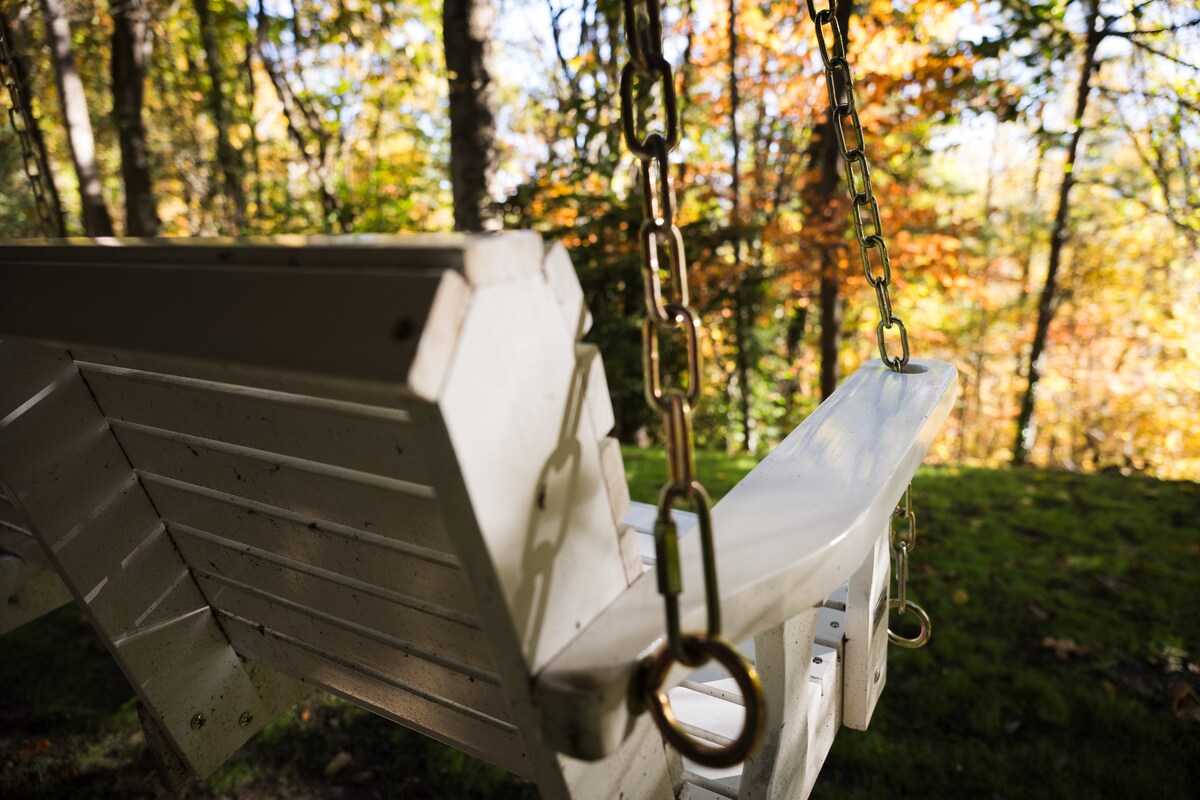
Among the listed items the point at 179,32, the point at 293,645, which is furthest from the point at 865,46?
the point at 179,32

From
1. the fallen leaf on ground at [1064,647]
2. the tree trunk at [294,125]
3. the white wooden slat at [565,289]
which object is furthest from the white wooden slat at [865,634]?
the tree trunk at [294,125]

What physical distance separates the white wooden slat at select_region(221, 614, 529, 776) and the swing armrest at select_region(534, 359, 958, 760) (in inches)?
21.4

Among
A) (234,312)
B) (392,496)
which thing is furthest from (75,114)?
(234,312)

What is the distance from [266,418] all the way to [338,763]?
6.32 feet

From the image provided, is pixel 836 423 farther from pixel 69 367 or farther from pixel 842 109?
pixel 69 367

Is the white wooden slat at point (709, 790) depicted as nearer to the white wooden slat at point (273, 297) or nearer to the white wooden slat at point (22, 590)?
the white wooden slat at point (273, 297)

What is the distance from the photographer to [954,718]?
9.02 ft

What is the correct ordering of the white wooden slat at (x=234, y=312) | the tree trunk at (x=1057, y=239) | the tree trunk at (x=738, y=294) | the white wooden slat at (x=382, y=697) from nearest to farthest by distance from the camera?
the white wooden slat at (x=234, y=312) < the white wooden slat at (x=382, y=697) < the tree trunk at (x=738, y=294) < the tree trunk at (x=1057, y=239)

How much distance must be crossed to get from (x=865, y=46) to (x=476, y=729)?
24.9 feet

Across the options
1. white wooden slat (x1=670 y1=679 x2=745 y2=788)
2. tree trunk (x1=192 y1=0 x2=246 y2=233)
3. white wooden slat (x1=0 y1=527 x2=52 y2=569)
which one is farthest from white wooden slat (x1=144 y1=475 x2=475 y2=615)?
tree trunk (x1=192 y1=0 x2=246 y2=233)

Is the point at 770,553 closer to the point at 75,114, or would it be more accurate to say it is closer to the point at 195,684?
the point at 195,684

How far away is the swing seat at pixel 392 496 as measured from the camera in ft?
2.23

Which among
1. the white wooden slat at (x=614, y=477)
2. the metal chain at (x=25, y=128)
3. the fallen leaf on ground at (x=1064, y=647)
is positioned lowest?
the fallen leaf on ground at (x=1064, y=647)

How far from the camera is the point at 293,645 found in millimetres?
1583
